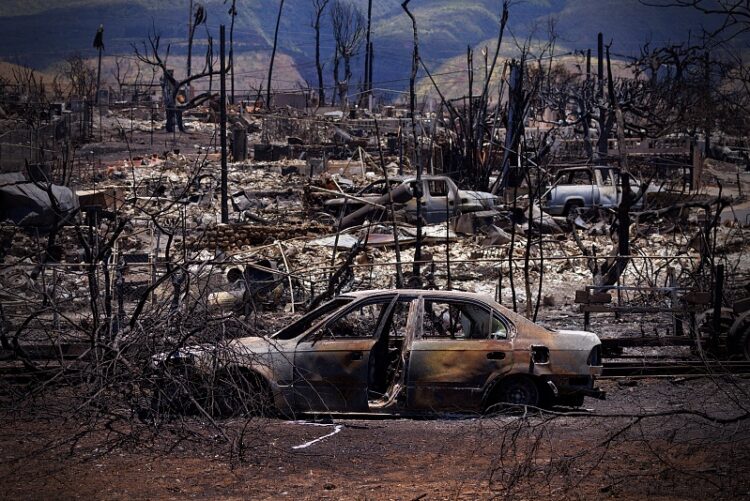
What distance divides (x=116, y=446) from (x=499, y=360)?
326 centimetres

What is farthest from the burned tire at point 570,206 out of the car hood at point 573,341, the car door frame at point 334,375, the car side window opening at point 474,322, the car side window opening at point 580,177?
the car door frame at point 334,375

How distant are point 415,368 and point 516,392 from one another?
0.91 m

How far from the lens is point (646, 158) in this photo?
33719 millimetres

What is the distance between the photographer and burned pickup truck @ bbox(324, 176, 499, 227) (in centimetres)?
2167

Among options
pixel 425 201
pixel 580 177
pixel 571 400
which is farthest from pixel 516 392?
pixel 580 177

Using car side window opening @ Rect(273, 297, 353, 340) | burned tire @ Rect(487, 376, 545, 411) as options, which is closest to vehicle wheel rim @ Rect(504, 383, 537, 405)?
burned tire @ Rect(487, 376, 545, 411)

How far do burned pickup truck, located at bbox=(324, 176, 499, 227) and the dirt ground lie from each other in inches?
518

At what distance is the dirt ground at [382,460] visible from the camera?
22.1 ft

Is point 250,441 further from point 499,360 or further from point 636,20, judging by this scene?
point 636,20

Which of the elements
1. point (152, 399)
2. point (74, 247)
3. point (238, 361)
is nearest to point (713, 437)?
point (238, 361)

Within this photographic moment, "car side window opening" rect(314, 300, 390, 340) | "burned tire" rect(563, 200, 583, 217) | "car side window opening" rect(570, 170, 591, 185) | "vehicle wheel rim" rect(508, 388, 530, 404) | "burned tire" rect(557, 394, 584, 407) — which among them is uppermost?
"car side window opening" rect(570, 170, 591, 185)

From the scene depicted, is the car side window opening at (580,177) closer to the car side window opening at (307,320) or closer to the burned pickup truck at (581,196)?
the burned pickup truck at (581,196)

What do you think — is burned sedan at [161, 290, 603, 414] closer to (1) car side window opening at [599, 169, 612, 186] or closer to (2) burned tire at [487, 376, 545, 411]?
(2) burned tire at [487, 376, 545, 411]

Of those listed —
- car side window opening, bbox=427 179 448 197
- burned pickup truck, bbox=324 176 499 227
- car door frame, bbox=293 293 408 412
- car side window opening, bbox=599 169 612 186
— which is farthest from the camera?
car side window opening, bbox=599 169 612 186
